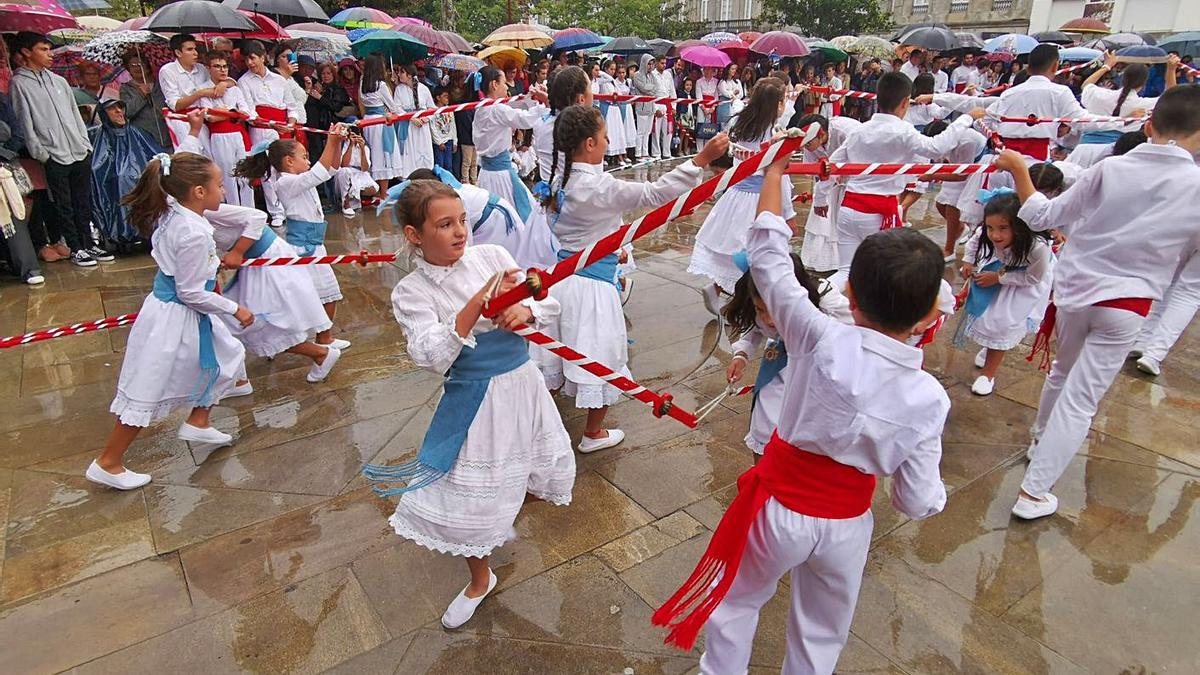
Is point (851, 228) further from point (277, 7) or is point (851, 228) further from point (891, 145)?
point (277, 7)

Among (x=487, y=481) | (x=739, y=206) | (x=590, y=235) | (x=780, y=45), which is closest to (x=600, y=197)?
(x=590, y=235)

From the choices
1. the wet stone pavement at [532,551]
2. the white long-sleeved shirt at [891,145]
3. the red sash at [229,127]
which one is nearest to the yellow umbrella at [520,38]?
the red sash at [229,127]

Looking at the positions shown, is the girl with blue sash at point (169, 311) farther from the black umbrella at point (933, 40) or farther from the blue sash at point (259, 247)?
the black umbrella at point (933, 40)

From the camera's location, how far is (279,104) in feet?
28.4

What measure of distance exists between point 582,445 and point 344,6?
1845cm

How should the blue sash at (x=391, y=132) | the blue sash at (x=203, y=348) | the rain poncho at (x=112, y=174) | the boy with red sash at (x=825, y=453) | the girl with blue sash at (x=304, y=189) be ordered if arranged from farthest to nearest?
the blue sash at (x=391, y=132), the rain poncho at (x=112, y=174), the girl with blue sash at (x=304, y=189), the blue sash at (x=203, y=348), the boy with red sash at (x=825, y=453)

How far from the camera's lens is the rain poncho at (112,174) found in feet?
24.6

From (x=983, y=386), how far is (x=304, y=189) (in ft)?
15.5

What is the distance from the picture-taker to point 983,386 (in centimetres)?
460

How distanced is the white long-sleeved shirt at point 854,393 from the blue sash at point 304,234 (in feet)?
13.5

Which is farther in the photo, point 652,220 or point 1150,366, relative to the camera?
point 1150,366

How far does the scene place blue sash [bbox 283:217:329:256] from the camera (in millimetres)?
5180

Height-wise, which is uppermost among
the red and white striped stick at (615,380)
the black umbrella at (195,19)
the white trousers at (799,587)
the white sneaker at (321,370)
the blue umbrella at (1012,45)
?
the black umbrella at (195,19)

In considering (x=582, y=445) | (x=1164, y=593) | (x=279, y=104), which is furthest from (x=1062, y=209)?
(x=279, y=104)
